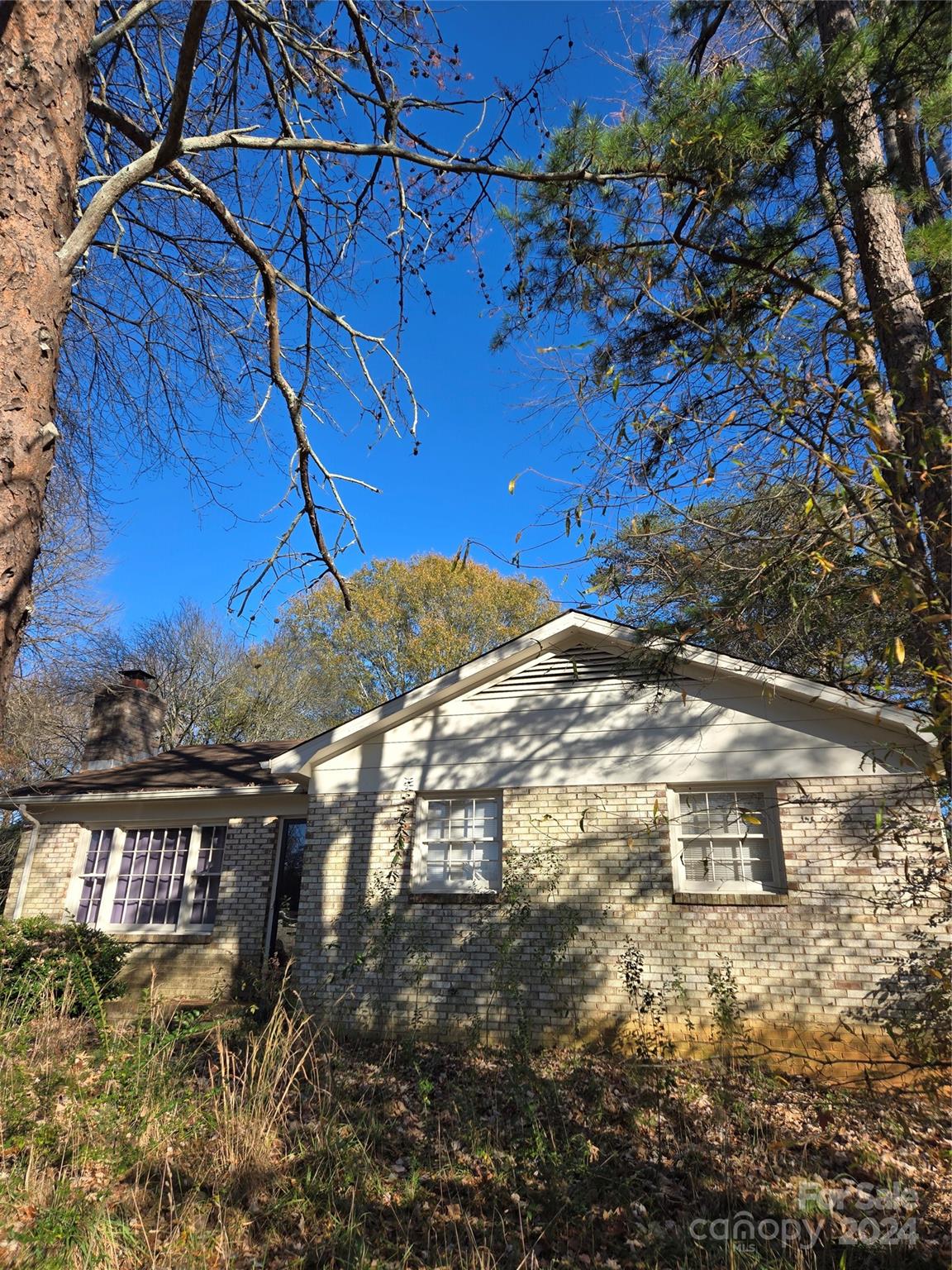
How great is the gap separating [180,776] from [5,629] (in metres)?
11.3

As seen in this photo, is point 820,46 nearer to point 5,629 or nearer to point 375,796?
point 5,629

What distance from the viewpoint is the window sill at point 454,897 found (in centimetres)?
928

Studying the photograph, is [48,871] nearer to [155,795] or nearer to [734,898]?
[155,795]

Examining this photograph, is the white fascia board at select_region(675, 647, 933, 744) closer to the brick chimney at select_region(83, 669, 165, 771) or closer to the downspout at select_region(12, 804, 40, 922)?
the downspout at select_region(12, 804, 40, 922)

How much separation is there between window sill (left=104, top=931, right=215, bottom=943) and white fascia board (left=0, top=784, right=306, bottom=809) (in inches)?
80.7

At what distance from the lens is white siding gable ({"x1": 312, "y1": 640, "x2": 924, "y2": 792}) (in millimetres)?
8672

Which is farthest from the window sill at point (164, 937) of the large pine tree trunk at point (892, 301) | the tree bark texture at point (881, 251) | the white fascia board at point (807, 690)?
the tree bark texture at point (881, 251)

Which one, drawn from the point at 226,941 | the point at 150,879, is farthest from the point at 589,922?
the point at 150,879

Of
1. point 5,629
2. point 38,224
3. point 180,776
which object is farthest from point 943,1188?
point 180,776

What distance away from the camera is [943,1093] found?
686 centimetres

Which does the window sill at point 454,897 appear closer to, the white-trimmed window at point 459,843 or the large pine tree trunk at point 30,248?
the white-trimmed window at point 459,843

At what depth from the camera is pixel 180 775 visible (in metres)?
13.3

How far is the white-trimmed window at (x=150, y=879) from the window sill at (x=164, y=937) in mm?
101

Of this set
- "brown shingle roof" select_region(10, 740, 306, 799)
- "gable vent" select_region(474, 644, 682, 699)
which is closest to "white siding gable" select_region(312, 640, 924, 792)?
"gable vent" select_region(474, 644, 682, 699)
